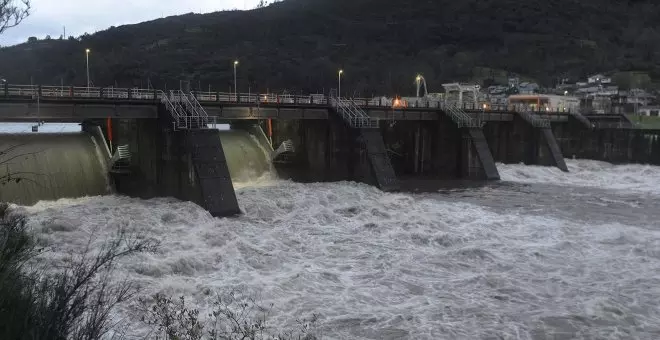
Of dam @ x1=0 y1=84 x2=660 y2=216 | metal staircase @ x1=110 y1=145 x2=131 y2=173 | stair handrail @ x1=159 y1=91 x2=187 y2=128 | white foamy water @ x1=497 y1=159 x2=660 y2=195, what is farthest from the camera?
white foamy water @ x1=497 y1=159 x2=660 y2=195

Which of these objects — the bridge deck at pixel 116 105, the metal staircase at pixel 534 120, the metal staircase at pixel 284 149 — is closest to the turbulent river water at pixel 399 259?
the bridge deck at pixel 116 105

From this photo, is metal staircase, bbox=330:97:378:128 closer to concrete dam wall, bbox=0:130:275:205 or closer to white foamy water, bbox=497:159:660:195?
concrete dam wall, bbox=0:130:275:205

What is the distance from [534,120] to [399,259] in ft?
121

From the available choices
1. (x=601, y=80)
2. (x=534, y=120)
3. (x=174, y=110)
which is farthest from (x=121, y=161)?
(x=601, y=80)

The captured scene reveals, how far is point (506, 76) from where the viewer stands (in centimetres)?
16912

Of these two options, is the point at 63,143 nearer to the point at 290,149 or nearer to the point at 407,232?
the point at 290,149

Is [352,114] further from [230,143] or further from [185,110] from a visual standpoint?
[185,110]

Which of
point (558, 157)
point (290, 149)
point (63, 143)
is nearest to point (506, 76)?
point (558, 157)

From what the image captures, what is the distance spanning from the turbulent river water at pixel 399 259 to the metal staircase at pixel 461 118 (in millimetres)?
12182

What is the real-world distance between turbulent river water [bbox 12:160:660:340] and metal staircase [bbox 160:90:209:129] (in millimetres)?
3945

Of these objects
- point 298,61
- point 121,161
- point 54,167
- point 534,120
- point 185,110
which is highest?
point 298,61

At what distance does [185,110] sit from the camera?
27.1 meters

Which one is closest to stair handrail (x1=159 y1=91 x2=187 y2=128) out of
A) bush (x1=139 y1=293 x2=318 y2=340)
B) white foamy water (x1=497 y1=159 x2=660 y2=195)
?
bush (x1=139 y1=293 x2=318 y2=340)

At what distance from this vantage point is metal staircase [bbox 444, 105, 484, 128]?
135ft
